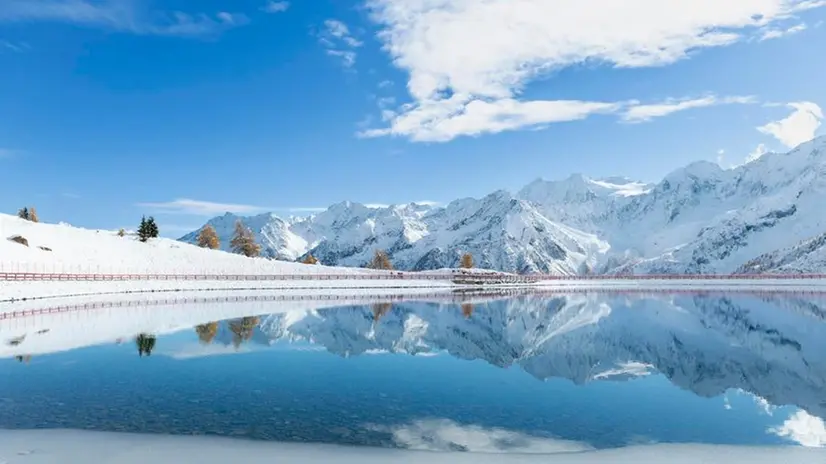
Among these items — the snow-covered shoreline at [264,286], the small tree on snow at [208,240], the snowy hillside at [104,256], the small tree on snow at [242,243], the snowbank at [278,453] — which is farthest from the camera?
the small tree on snow at [242,243]

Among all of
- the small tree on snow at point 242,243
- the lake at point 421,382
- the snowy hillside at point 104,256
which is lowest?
the lake at point 421,382

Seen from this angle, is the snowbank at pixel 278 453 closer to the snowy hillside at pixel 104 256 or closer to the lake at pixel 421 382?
the lake at pixel 421 382

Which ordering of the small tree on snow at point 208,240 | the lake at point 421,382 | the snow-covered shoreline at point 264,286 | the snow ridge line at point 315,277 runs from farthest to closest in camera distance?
the small tree on snow at point 208,240
the snow ridge line at point 315,277
the snow-covered shoreline at point 264,286
the lake at point 421,382

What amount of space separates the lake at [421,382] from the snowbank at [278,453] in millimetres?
882

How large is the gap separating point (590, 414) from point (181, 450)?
13219 millimetres

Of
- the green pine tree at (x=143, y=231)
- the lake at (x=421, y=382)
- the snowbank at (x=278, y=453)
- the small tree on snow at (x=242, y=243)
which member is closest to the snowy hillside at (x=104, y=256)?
the green pine tree at (x=143, y=231)

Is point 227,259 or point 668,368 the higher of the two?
point 227,259

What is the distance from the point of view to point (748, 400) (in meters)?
23.1

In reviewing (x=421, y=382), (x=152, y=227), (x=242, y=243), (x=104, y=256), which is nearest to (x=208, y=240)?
(x=242, y=243)

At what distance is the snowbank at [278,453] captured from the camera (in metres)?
14.6

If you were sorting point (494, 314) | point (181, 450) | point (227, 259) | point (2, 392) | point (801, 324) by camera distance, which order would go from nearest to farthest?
point (181, 450) → point (2, 392) → point (801, 324) → point (494, 314) → point (227, 259)

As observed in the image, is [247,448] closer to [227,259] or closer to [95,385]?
[95,385]

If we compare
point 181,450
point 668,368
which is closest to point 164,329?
point 181,450

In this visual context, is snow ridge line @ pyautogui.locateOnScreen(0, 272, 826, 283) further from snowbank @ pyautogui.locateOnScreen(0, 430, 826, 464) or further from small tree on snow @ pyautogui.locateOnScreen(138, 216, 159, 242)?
snowbank @ pyautogui.locateOnScreen(0, 430, 826, 464)
